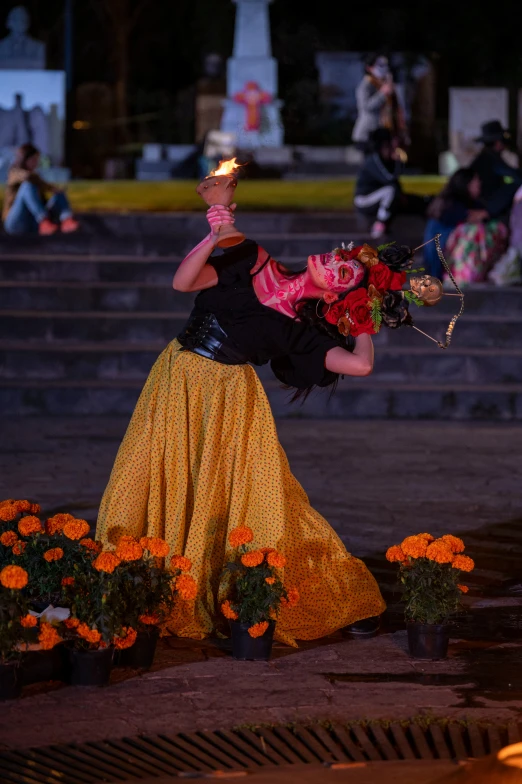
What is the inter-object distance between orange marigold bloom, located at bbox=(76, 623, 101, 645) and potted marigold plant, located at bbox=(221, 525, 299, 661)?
0.63m

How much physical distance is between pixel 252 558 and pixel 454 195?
904 centimetres

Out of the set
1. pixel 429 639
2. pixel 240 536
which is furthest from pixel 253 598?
pixel 429 639

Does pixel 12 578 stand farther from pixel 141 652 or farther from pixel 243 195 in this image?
pixel 243 195

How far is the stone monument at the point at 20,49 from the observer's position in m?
25.5

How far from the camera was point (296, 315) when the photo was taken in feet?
18.1

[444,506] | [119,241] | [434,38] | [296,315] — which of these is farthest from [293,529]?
[434,38]

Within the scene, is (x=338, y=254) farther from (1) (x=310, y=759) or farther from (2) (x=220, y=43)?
(2) (x=220, y=43)

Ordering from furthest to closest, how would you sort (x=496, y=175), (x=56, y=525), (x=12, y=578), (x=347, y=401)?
(x=496, y=175) → (x=347, y=401) → (x=56, y=525) → (x=12, y=578)

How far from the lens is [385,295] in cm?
525

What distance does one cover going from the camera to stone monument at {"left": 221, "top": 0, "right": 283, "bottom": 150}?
1014 inches

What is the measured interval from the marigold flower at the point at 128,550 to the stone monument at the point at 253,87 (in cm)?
2075

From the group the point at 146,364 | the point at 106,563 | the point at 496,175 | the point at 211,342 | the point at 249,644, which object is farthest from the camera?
the point at 496,175

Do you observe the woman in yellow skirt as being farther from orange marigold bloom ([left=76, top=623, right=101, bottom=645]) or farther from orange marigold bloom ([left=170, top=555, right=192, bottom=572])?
orange marigold bloom ([left=76, top=623, right=101, bottom=645])

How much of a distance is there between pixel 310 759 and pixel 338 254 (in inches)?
76.5
